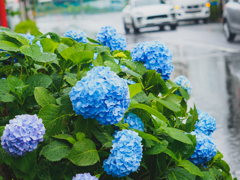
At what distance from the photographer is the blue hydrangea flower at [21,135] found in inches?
46.6

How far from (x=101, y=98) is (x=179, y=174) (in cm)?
51

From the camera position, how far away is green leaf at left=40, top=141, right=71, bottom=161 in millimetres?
1245

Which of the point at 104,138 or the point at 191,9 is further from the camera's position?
the point at 191,9

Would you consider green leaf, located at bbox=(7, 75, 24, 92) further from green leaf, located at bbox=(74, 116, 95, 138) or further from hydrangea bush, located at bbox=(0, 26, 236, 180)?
green leaf, located at bbox=(74, 116, 95, 138)

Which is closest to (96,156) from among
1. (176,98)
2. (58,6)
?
(176,98)

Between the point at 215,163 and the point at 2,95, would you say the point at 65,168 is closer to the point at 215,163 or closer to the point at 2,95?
the point at 2,95

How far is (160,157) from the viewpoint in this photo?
148cm

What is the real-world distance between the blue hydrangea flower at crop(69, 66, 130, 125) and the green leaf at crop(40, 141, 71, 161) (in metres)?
0.14

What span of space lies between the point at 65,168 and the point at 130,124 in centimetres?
30

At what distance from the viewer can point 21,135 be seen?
3.88ft

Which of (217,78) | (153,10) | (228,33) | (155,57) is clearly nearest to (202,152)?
(155,57)

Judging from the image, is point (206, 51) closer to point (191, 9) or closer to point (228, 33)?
point (228, 33)

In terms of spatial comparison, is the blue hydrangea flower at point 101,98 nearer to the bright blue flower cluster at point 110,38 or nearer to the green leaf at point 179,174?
the green leaf at point 179,174

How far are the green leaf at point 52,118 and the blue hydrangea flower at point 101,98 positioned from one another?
0.12 meters
